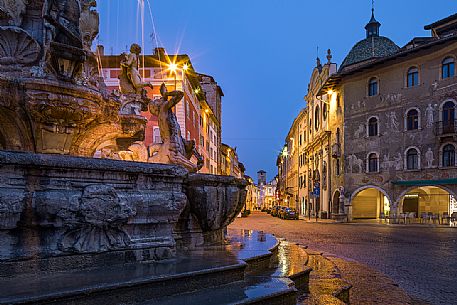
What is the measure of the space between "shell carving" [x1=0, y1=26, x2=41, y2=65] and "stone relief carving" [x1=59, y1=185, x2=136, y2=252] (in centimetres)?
318

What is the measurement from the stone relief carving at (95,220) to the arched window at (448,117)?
90.2 ft

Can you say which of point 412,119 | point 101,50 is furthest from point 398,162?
point 101,50

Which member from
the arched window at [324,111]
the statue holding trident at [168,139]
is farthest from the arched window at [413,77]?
the statue holding trident at [168,139]

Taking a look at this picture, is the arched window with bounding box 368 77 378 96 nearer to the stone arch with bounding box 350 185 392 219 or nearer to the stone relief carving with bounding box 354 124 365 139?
the stone relief carving with bounding box 354 124 365 139

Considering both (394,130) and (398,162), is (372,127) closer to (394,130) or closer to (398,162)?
(394,130)

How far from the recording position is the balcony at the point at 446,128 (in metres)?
26.9

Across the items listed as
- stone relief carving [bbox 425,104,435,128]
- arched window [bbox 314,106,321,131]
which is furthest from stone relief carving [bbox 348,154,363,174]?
arched window [bbox 314,106,321,131]

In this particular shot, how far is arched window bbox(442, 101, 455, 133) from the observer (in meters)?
27.1

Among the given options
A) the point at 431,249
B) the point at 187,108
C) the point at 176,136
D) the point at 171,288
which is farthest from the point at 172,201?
the point at 187,108

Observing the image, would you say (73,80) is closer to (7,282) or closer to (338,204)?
(7,282)

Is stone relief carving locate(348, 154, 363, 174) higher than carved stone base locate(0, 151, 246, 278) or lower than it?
higher

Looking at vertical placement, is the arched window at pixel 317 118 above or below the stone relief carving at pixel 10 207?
above

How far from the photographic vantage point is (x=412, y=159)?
96.7ft

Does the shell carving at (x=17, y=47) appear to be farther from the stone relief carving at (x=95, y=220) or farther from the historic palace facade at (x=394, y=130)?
the historic palace facade at (x=394, y=130)
